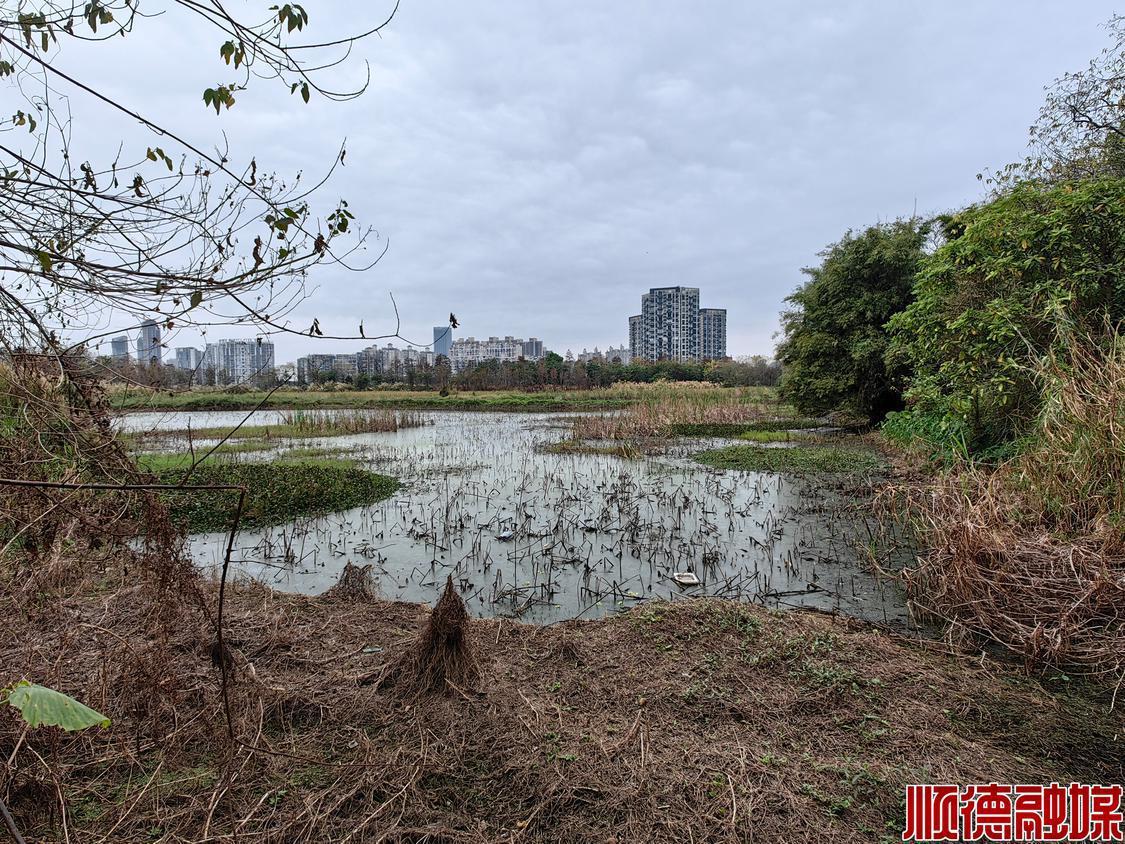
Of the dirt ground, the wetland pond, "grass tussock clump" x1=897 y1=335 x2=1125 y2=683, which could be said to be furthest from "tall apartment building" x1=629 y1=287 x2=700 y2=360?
the dirt ground

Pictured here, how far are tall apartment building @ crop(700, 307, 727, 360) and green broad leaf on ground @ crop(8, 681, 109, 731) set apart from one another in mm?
77007

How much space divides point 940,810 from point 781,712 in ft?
2.48

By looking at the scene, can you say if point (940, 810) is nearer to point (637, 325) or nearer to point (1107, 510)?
point (1107, 510)

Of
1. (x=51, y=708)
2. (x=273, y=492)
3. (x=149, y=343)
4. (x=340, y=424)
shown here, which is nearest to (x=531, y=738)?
(x=51, y=708)

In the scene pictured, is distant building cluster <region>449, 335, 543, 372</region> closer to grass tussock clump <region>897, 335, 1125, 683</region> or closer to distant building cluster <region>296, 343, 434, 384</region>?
distant building cluster <region>296, 343, 434, 384</region>

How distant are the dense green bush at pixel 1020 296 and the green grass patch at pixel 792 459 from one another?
102 inches

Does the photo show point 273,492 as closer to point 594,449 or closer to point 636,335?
point 594,449

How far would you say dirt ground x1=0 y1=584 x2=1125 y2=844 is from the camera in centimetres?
213

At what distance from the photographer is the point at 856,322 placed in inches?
660

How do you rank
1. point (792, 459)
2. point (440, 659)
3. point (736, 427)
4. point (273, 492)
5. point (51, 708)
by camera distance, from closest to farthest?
point (51, 708)
point (440, 659)
point (273, 492)
point (792, 459)
point (736, 427)

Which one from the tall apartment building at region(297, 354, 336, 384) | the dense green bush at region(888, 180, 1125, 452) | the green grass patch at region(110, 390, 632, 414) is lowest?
the green grass patch at region(110, 390, 632, 414)

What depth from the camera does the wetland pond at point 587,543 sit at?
4.91 m

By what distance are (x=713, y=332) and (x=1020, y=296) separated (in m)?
73.7

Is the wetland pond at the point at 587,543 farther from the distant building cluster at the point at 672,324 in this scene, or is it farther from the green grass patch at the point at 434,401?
the distant building cluster at the point at 672,324
